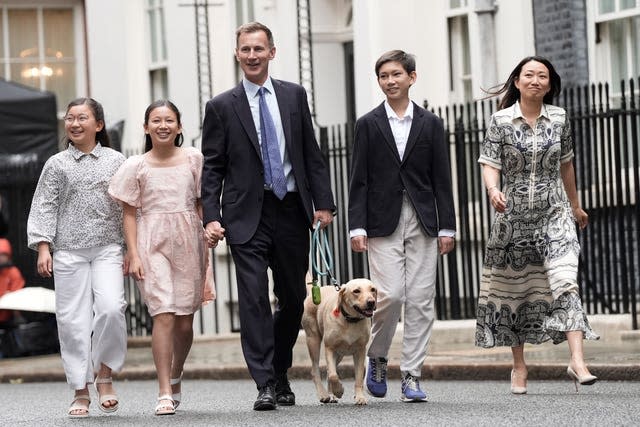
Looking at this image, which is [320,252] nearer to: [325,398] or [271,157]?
[271,157]

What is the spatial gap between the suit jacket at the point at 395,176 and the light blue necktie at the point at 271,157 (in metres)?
0.56

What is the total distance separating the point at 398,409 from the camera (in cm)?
930

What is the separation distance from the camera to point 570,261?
32.2 feet

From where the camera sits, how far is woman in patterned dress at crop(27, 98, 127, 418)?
959 cm

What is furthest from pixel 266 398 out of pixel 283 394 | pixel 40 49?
pixel 40 49

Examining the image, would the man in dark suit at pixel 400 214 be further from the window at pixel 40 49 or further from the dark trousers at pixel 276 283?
the window at pixel 40 49

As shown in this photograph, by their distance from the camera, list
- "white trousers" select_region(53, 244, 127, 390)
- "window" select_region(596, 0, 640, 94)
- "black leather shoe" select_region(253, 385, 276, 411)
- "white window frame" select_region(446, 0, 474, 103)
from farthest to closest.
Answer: "white window frame" select_region(446, 0, 474, 103) → "window" select_region(596, 0, 640, 94) → "white trousers" select_region(53, 244, 127, 390) → "black leather shoe" select_region(253, 385, 276, 411)

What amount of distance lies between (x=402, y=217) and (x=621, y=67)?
283 inches

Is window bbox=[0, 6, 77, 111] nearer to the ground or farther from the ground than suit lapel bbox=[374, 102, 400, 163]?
farther from the ground

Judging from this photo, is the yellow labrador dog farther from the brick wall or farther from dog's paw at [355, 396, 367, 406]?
the brick wall

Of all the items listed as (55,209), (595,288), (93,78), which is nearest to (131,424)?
(55,209)

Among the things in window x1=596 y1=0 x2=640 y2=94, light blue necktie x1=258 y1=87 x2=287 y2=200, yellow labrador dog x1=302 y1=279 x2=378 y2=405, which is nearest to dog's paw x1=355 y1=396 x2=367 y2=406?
yellow labrador dog x1=302 y1=279 x2=378 y2=405

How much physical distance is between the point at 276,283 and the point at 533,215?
153 centimetres

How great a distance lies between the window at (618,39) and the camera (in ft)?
53.3
